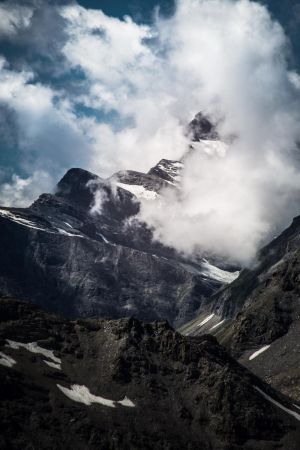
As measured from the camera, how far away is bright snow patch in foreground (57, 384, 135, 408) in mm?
137250

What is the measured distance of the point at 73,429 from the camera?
123m

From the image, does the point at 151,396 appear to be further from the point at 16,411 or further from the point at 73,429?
the point at 16,411

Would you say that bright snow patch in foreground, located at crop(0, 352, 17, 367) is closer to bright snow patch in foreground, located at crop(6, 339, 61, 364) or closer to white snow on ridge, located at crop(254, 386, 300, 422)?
bright snow patch in foreground, located at crop(6, 339, 61, 364)

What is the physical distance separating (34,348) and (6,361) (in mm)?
14218

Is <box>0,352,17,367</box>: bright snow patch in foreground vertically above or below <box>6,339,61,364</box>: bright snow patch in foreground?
below

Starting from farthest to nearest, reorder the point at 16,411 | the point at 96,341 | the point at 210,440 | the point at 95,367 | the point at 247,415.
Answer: the point at 96,341
the point at 95,367
the point at 247,415
the point at 210,440
the point at 16,411

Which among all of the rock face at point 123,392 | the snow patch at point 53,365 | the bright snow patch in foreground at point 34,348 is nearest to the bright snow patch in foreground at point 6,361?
the rock face at point 123,392

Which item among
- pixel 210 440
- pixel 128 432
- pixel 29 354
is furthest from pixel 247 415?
pixel 29 354

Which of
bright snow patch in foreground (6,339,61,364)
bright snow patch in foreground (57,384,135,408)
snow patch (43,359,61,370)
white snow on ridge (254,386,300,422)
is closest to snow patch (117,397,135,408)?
bright snow patch in foreground (57,384,135,408)

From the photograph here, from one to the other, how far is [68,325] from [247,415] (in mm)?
59464

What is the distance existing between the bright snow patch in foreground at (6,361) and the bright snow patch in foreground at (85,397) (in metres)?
12.7

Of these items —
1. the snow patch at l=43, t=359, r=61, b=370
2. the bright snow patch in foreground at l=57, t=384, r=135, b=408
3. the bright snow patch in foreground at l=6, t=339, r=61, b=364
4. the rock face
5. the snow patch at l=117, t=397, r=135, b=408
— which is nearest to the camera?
the rock face

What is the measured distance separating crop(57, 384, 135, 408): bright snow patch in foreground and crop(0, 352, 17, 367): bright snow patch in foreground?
41.6 ft

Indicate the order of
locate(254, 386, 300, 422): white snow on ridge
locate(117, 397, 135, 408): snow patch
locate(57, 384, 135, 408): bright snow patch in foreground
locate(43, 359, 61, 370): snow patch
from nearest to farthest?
locate(57, 384, 135, 408): bright snow patch in foreground < locate(117, 397, 135, 408): snow patch < locate(43, 359, 61, 370): snow patch < locate(254, 386, 300, 422): white snow on ridge
